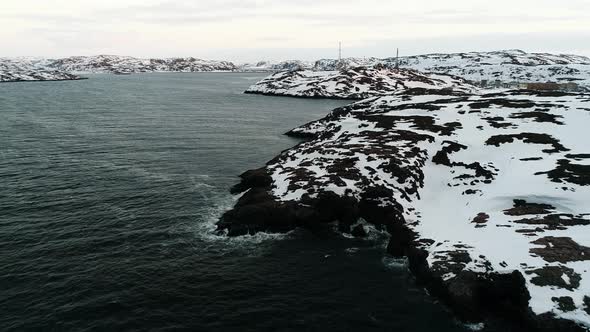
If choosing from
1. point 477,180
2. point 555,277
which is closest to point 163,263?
point 555,277

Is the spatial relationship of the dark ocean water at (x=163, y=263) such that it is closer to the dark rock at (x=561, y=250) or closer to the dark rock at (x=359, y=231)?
the dark rock at (x=359, y=231)

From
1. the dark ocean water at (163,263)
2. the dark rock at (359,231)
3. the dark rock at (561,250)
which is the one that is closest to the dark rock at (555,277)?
the dark rock at (561,250)

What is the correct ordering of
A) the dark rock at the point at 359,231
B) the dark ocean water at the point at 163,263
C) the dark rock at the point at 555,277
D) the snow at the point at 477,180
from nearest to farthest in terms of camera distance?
the dark ocean water at the point at 163,263 < the dark rock at the point at 555,277 < the snow at the point at 477,180 < the dark rock at the point at 359,231

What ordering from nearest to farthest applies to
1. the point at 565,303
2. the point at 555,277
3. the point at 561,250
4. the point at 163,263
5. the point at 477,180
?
the point at 565,303 < the point at 555,277 < the point at 561,250 < the point at 163,263 < the point at 477,180

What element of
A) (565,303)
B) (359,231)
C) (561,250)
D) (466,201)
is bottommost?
(359,231)

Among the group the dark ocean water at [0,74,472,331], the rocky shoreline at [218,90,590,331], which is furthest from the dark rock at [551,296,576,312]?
the dark ocean water at [0,74,472,331]

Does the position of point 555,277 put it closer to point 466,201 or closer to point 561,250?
point 561,250

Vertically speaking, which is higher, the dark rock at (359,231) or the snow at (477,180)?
the snow at (477,180)
